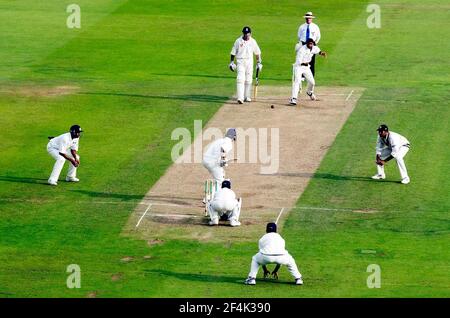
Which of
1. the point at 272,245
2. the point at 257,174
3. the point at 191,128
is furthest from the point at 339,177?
the point at 272,245

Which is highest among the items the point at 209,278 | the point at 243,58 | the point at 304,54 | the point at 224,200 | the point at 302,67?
the point at 304,54

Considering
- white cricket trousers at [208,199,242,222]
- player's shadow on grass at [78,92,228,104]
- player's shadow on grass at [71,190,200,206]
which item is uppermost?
player's shadow on grass at [78,92,228,104]

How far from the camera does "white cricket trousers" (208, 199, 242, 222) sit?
34094 millimetres

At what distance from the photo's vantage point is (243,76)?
45.5 metres

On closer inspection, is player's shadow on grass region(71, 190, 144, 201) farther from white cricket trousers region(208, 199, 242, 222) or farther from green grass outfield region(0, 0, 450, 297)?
white cricket trousers region(208, 199, 242, 222)

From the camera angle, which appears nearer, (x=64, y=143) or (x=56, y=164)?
(x=64, y=143)

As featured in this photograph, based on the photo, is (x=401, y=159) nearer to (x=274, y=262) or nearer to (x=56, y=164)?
(x=274, y=262)

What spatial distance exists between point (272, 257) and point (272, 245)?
262 millimetres

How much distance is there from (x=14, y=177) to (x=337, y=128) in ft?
34.1

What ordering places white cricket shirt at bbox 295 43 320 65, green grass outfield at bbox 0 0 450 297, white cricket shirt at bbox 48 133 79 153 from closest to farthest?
green grass outfield at bbox 0 0 450 297, white cricket shirt at bbox 48 133 79 153, white cricket shirt at bbox 295 43 320 65

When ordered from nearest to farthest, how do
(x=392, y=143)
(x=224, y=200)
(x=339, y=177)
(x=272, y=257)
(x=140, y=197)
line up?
1. (x=272, y=257)
2. (x=224, y=200)
3. (x=140, y=197)
4. (x=392, y=143)
5. (x=339, y=177)

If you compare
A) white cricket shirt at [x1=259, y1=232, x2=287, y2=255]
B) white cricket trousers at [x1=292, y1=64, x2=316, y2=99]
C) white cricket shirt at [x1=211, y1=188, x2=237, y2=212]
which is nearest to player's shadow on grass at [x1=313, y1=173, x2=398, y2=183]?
white cricket shirt at [x1=211, y1=188, x2=237, y2=212]

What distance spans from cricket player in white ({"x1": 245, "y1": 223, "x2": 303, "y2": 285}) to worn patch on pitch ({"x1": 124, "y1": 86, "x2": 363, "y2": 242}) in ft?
10.3

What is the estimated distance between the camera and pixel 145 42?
55.3 metres
